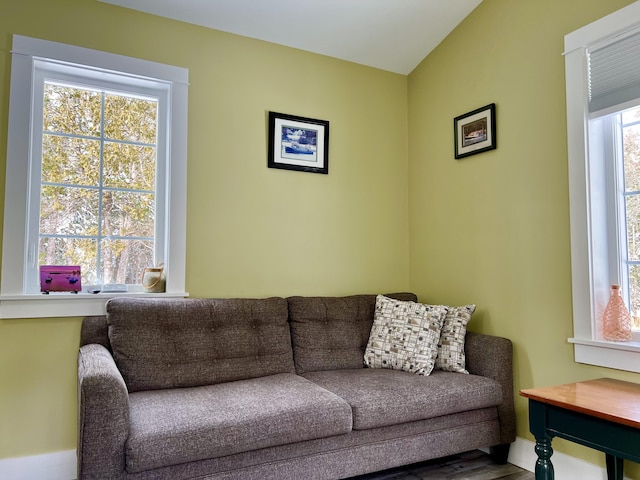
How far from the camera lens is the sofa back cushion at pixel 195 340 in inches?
87.1

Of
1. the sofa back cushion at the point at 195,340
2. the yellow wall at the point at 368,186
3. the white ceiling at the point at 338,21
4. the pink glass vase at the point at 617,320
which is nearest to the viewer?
the pink glass vase at the point at 617,320

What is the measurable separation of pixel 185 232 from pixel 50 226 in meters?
0.69

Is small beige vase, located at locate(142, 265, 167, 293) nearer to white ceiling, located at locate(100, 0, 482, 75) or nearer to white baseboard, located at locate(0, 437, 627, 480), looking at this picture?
white baseboard, located at locate(0, 437, 627, 480)

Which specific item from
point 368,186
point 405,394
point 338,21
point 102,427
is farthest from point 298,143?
point 102,427

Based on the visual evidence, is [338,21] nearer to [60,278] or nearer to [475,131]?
[475,131]

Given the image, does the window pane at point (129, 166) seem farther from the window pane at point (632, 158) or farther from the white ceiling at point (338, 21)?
the window pane at point (632, 158)

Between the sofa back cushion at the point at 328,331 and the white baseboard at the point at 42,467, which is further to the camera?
the sofa back cushion at the point at 328,331

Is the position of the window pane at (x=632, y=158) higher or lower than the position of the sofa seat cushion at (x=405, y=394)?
higher

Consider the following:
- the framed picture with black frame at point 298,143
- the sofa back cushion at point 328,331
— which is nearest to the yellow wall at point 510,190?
the sofa back cushion at point 328,331

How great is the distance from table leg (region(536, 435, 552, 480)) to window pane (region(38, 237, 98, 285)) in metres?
2.32

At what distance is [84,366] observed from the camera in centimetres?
180

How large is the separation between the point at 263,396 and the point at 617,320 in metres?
1.66

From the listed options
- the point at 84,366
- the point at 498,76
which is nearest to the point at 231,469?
the point at 84,366

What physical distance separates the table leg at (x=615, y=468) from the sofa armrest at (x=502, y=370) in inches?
19.4
